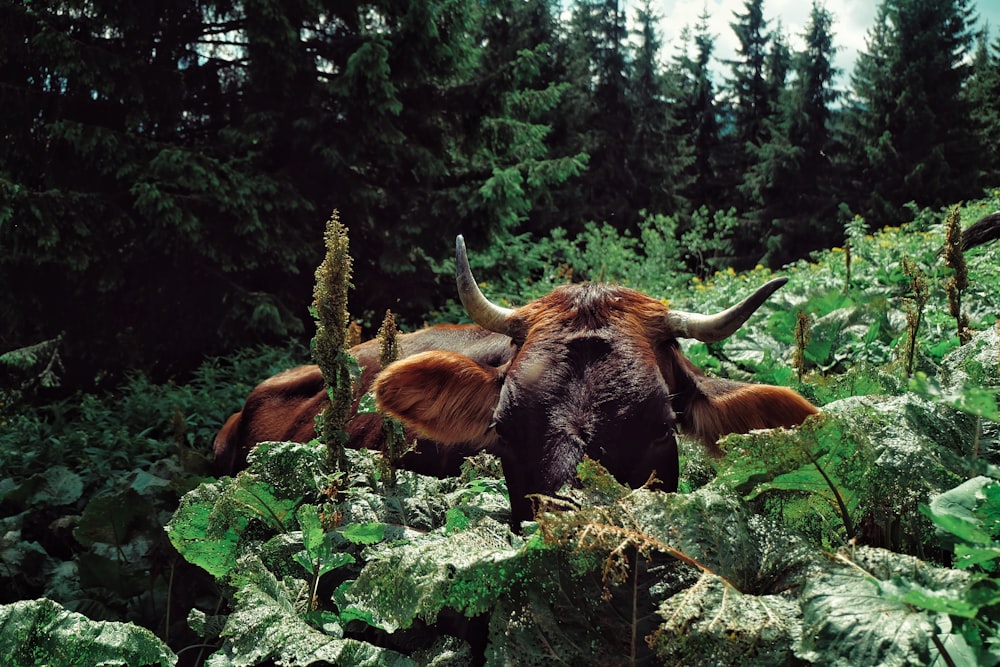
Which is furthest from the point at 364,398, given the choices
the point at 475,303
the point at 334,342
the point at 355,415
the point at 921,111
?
the point at 921,111

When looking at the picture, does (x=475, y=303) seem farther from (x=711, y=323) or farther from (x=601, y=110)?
(x=601, y=110)

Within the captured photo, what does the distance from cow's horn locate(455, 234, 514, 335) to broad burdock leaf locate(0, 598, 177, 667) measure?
1.99 m

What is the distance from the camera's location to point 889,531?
5.24ft

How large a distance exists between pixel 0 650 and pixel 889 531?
78.1 inches

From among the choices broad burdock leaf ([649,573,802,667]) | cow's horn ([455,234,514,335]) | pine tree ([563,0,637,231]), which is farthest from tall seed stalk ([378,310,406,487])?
pine tree ([563,0,637,231])

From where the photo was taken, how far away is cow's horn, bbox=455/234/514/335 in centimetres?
338

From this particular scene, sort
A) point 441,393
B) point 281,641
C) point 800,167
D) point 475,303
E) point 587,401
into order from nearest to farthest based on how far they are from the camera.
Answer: point 281,641, point 587,401, point 441,393, point 475,303, point 800,167

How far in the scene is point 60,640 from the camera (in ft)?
5.49

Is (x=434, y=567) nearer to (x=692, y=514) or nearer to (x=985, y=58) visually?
(x=692, y=514)

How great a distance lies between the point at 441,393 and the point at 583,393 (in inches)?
28.7

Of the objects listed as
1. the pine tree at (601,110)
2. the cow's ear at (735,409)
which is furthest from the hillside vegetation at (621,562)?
the pine tree at (601,110)

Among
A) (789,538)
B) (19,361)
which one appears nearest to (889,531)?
(789,538)

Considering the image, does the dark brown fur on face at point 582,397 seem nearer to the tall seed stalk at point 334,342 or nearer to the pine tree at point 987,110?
the tall seed stalk at point 334,342

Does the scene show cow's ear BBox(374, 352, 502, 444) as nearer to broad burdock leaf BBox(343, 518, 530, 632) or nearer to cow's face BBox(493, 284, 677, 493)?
cow's face BBox(493, 284, 677, 493)
